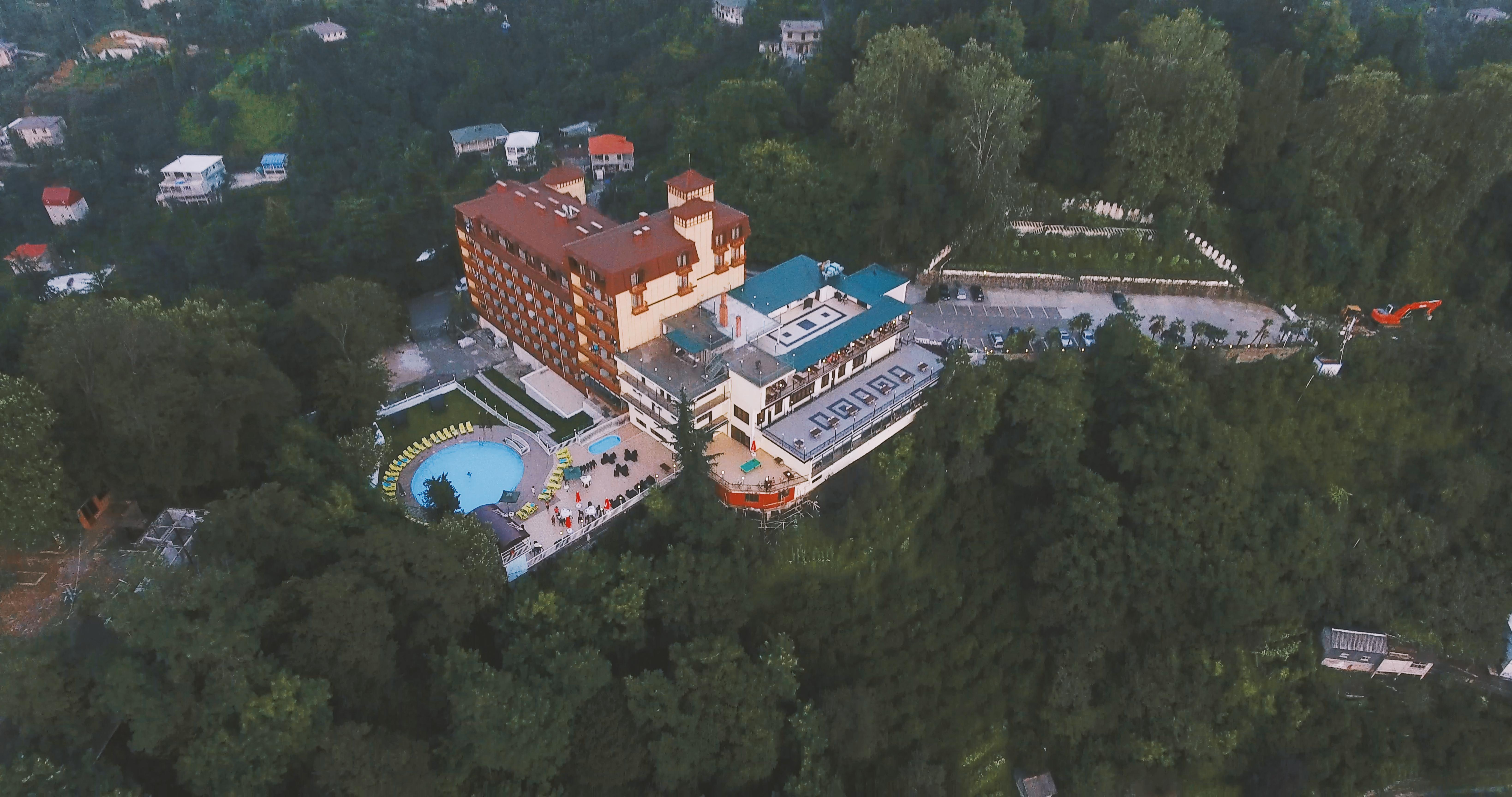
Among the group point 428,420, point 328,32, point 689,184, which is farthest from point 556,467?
point 328,32

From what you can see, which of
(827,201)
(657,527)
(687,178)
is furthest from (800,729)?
(827,201)

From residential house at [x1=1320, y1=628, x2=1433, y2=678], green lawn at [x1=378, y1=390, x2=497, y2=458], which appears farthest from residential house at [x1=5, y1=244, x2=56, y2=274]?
residential house at [x1=1320, y1=628, x2=1433, y2=678]

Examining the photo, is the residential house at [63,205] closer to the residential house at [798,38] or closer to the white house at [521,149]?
the white house at [521,149]

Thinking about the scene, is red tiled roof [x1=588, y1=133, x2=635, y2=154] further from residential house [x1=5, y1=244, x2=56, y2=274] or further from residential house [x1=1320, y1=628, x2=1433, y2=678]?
residential house [x1=1320, y1=628, x2=1433, y2=678]

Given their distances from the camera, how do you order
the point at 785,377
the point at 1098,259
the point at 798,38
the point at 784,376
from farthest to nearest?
the point at 798,38
the point at 1098,259
the point at 785,377
the point at 784,376

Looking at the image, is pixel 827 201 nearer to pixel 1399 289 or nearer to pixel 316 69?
pixel 1399 289

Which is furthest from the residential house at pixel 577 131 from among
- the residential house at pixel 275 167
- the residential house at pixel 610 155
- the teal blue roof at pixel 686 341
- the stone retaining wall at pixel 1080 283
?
the teal blue roof at pixel 686 341

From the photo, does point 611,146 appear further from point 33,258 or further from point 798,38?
point 33,258
